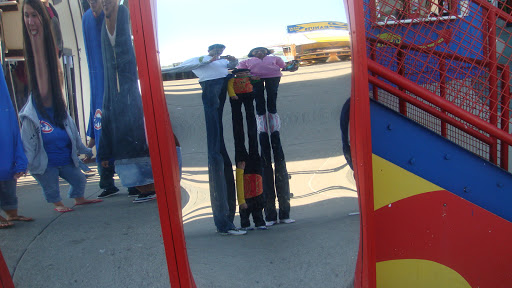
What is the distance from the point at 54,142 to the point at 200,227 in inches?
29.5

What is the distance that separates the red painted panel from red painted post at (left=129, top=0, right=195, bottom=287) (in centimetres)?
129

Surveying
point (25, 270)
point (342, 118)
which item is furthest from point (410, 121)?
point (25, 270)

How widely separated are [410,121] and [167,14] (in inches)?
62.6

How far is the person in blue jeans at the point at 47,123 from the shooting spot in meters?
1.80

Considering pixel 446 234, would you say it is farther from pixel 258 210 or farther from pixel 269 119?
pixel 269 119

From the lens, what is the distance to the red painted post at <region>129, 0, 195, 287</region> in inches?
66.9

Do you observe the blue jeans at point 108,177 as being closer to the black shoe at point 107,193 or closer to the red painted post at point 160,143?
the black shoe at point 107,193

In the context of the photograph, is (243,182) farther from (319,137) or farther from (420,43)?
(420,43)

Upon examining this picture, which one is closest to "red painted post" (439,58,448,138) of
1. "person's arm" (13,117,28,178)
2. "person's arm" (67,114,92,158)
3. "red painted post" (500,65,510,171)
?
"red painted post" (500,65,510,171)

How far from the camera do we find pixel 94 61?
176 cm

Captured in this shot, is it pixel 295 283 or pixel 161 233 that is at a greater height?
pixel 161 233

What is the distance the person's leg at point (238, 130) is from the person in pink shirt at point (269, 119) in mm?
80

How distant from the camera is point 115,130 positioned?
1.82m

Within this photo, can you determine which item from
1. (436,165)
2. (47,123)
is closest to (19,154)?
(47,123)
